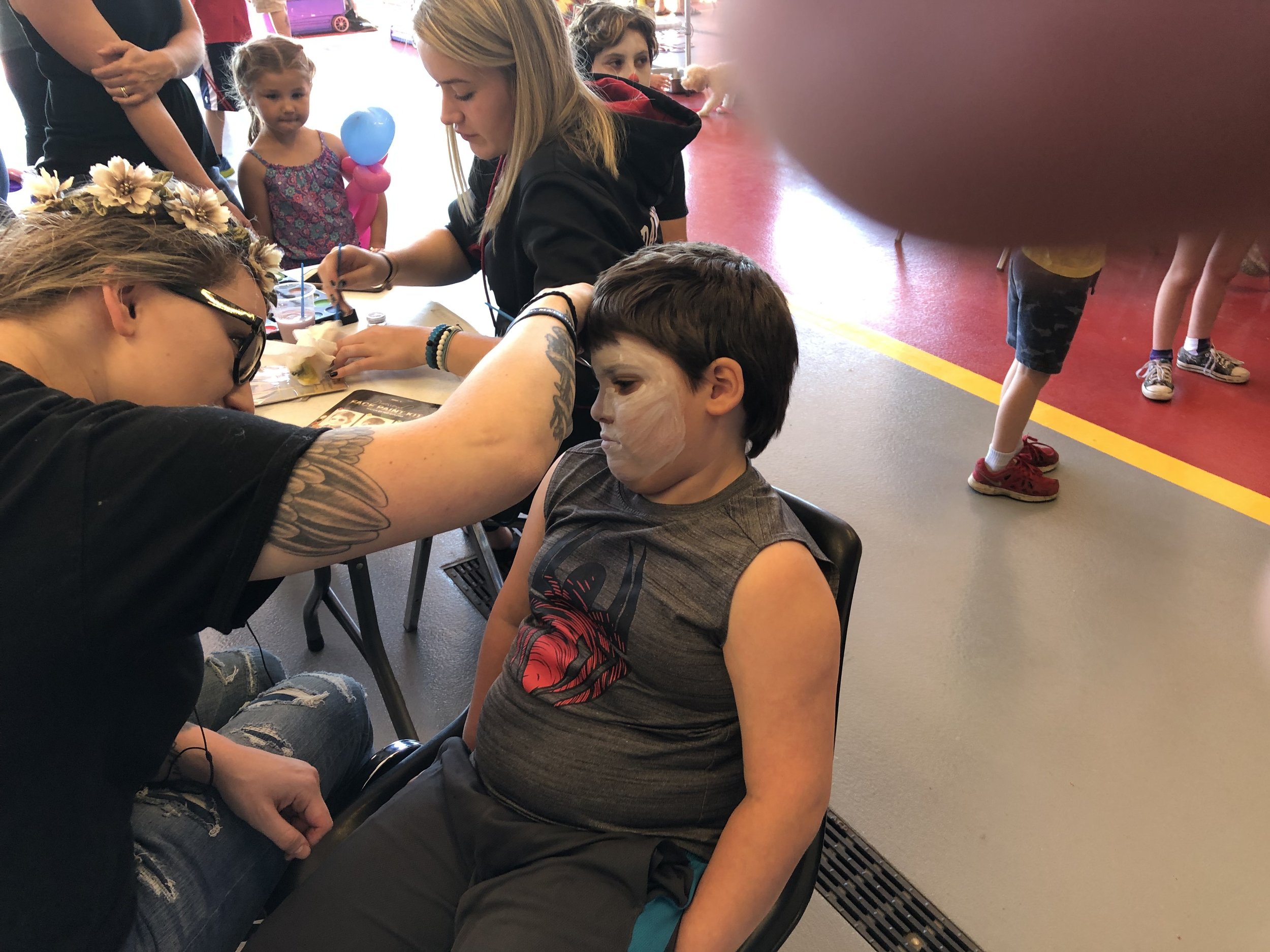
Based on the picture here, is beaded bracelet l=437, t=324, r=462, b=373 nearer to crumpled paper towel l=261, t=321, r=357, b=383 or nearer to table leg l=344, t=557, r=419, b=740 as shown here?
crumpled paper towel l=261, t=321, r=357, b=383

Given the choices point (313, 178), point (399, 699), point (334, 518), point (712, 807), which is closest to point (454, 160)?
point (313, 178)

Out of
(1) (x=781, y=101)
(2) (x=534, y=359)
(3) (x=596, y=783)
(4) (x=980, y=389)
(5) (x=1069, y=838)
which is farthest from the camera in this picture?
(4) (x=980, y=389)

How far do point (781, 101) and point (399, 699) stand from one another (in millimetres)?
1704

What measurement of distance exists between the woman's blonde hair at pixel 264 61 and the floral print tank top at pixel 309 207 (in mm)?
198

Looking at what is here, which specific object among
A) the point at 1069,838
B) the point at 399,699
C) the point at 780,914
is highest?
the point at 780,914

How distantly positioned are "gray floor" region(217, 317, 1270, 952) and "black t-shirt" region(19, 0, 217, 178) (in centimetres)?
113

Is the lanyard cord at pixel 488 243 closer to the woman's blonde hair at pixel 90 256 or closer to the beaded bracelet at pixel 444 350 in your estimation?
the beaded bracelet at pixel 444 350

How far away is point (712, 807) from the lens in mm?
1059

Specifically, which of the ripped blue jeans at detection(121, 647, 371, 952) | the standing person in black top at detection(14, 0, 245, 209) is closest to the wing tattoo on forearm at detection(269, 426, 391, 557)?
the ripped blue jeans at detection(121, 647, 371, 952)

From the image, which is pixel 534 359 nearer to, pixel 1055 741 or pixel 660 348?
pixel 660 348

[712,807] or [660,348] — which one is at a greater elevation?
[660,348]

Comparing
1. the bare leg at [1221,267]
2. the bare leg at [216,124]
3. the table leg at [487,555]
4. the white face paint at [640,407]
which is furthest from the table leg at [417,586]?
the bare leg at [216,124]

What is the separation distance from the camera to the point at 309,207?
104 inches

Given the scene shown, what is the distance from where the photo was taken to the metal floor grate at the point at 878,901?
144 cm
